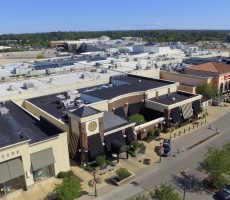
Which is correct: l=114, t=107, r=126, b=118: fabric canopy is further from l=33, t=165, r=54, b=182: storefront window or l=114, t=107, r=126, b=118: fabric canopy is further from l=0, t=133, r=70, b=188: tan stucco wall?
l=33, t=165, r=54, b=182: storefront window

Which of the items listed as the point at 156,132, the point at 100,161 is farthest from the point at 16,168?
the point at 156,132

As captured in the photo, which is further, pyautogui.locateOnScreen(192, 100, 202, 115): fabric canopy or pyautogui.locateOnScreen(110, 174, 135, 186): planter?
pyautogui.locateOnScreen(192, 100, 202, 115): fabric canopy

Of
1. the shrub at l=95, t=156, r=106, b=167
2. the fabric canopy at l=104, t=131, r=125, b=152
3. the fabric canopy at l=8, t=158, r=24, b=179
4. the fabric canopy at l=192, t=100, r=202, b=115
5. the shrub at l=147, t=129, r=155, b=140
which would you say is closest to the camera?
the fabric canopy at l=8, t=158, r=24, b=179

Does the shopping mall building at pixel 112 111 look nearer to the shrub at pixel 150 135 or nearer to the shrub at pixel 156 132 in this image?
the shrub at pixel 150 135

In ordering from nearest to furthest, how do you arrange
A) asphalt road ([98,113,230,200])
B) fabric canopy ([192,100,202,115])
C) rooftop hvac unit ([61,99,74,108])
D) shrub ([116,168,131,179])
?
asphalt road ([98,113,230,200]) → shrub ([116,168,131,179]) → rooftop hvac unit ([61,99,74,108]) → fabric canopy ([192,100,202,115])

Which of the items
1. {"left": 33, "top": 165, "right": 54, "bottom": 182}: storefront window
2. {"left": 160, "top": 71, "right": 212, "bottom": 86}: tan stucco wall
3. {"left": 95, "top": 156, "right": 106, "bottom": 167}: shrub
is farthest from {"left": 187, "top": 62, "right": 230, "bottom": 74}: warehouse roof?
{"left": 33, "top": 165, "right": 54, "bottom": 182}: storefront window

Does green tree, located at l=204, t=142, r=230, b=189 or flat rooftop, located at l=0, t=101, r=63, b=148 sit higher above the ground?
flat rooftop, located at l=0, t=101, r=63, b=148

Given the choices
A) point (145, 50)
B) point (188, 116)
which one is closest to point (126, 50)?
point (145, 50)

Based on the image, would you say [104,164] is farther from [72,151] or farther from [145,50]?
[145,50]
